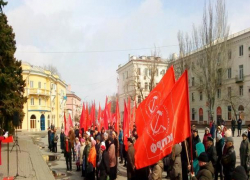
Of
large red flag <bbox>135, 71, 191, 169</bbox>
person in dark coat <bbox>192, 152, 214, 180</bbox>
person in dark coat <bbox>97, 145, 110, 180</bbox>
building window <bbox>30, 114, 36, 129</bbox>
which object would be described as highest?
large red flag <bbox>135, 71, 191, 169</bbox>

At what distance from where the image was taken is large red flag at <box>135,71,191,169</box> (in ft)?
17.4

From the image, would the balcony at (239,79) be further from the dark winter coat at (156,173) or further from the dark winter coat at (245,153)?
the dark winter coat at (156,173)

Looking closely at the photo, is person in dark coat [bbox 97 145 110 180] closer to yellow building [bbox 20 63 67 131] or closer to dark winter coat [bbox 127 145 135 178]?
dark winter coat [bbox 127 145 135 178]

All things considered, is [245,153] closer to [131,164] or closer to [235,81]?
[131,164]

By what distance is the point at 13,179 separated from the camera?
11062 mm

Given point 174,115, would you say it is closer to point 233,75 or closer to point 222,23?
point 222,23

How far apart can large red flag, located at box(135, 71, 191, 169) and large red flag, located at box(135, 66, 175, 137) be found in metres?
0.70

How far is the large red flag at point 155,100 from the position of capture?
246 inches

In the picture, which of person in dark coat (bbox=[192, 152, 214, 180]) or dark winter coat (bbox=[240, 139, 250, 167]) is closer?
person in dark coat (bbox=[192, 152, 214, 180])

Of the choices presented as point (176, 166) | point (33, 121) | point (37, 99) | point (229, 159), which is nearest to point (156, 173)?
point (176, 166)

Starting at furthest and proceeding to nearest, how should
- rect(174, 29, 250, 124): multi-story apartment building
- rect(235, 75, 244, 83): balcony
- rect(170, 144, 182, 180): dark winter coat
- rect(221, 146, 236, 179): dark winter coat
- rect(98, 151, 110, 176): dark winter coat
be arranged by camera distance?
1. rect(235, 75, 244, 83): balcony
2. rect(174, 29, 250, 124): multi-story apartment building
3. rect(98, 151, 110, 176): dark winter coat
4. rect(221, 146, 236, 179): dark winter coat
5. rect(170, 144, 182, 180): dark winter coat

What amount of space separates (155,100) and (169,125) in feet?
3.92

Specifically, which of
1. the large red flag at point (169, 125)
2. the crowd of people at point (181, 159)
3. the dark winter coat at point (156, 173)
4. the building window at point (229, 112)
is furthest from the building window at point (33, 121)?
the large red flag at point (169, 125)

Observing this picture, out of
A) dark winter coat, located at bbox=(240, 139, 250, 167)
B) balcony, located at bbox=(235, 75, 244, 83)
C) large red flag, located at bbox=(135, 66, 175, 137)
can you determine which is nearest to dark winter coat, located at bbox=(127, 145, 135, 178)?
large red flag, located at bbox=(135, 66, 175, 137)
